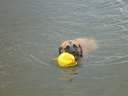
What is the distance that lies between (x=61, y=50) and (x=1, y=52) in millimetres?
2232

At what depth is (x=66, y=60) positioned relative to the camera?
9750 millimetres

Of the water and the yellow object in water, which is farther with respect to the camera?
the yellow object in water

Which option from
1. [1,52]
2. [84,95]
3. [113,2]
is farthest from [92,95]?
[113,2]

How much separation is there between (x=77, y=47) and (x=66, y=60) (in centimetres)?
62

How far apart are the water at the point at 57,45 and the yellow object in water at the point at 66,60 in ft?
0.53

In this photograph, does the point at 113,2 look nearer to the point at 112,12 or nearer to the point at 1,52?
the point at 112,12

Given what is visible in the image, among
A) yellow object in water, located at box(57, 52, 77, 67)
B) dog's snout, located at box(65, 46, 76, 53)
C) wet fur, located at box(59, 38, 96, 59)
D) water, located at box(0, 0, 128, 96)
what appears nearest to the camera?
water, located at box(0, 0, 128, 96)

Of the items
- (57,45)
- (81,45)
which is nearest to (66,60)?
(81,45)

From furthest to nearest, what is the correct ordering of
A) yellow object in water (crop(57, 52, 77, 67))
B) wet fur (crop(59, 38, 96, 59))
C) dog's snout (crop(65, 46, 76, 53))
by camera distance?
1. wet fur (crop(59, 38, 96, 59))
2. dog's snout (crop(65, 46, 76, 53))
3. yellow object in water (crop(57, 52, 77, 67))

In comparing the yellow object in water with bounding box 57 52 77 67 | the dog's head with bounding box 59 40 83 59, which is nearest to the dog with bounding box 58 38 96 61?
the dog's head with bounding box 59 40 83 59

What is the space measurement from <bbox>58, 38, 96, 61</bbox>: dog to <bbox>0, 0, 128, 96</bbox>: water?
0.70ft

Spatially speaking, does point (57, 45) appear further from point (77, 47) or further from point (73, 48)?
point (73, 48)

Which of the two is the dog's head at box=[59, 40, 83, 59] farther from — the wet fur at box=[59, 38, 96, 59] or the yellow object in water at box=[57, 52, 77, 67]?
the yellow object in water at box=[57, 52, 77, 67]

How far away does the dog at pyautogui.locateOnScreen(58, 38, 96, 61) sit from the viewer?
9.97 metres
